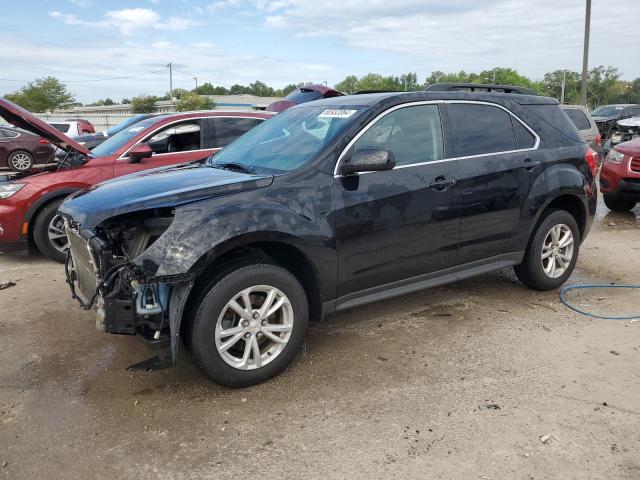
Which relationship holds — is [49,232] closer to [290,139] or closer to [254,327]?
[290,139]

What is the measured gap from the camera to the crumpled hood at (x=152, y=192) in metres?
3.22

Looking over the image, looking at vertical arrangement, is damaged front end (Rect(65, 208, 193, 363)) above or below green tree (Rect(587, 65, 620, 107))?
below

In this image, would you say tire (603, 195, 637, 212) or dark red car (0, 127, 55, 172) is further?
dark red car (0, 127, 55, 172)

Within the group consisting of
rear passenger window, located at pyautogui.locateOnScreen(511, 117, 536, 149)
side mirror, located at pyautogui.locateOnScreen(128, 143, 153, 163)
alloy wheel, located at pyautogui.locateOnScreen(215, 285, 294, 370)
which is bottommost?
alloy wheel, located at pyautogui.locateOnScreen(215, 285, 294, 370)

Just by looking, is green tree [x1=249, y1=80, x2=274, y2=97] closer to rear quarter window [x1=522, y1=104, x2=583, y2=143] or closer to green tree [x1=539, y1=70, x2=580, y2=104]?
green tree [x1=539, y1=70, x2=580, y2=104]

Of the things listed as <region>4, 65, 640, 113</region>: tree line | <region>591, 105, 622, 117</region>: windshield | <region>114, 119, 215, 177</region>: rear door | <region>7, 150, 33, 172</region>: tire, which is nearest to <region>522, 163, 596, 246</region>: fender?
<region>114, 119, 215, 177</region>: rear door

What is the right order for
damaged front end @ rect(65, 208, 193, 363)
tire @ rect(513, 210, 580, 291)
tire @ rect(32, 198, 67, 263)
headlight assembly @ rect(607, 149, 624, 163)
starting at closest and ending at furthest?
damaged front end @ rect(65, 208, 193, 363) → tire @ rect(513, 210, 580, 291) → tire @ rect(32, 198, 67, 263) → headlight assembly @ rect(607, 149, 624, 163)

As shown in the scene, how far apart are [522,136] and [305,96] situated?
23.6ft

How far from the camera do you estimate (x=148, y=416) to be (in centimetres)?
310

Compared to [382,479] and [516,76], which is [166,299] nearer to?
[382,479]

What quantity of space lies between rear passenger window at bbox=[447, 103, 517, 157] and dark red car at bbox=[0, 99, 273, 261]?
3728 millimetres

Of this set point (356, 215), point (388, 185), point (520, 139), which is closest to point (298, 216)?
point (356, 215)

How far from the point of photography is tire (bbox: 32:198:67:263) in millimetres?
6113

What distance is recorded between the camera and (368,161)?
3.56 metres
